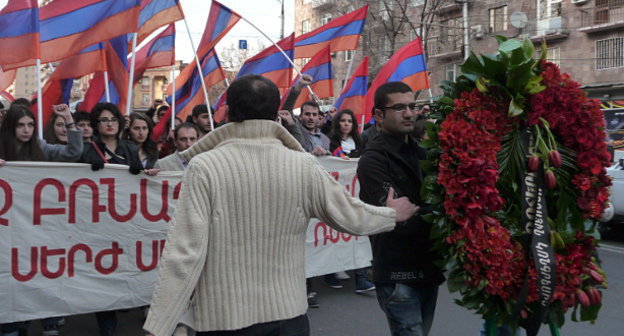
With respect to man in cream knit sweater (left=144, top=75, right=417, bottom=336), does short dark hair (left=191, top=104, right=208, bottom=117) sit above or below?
above

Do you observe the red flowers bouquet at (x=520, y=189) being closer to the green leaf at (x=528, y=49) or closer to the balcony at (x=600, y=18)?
the green leaf at (x=528, y=49)

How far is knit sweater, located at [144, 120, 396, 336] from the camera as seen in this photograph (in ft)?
7.77

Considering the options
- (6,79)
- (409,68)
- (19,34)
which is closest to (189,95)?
(6,79)

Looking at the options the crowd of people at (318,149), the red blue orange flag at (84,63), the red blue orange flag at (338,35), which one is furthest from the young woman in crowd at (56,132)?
the red blue orange flag at (338,35)

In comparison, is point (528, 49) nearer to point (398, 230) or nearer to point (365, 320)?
point (398, 230)

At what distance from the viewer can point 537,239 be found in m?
2.75

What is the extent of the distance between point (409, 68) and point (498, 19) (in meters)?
24.2

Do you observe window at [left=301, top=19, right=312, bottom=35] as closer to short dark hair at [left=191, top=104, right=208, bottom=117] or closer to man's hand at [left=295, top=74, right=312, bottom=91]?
short dark hair at [left=191, top=104, right=208, bottom=117]

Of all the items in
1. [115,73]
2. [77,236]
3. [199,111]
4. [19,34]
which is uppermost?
[19,34]

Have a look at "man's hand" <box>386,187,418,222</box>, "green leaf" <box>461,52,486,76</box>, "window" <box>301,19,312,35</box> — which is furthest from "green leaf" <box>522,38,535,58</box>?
"window" <box>301,19,312,35</box>

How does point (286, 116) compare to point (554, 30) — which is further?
point (554, 30)

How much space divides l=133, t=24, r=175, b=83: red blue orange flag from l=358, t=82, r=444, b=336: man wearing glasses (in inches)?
272

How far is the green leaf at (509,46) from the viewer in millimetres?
2805

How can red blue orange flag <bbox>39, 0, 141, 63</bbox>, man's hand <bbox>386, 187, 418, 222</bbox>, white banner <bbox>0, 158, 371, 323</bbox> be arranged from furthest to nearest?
red blue orange flag <bbox>39, 0, 141, 63</bbox> → white banner <bbox>0, 158, 371, 323</bbox> → man's hand <bbox>386, 187, 418, 222</bbox>
